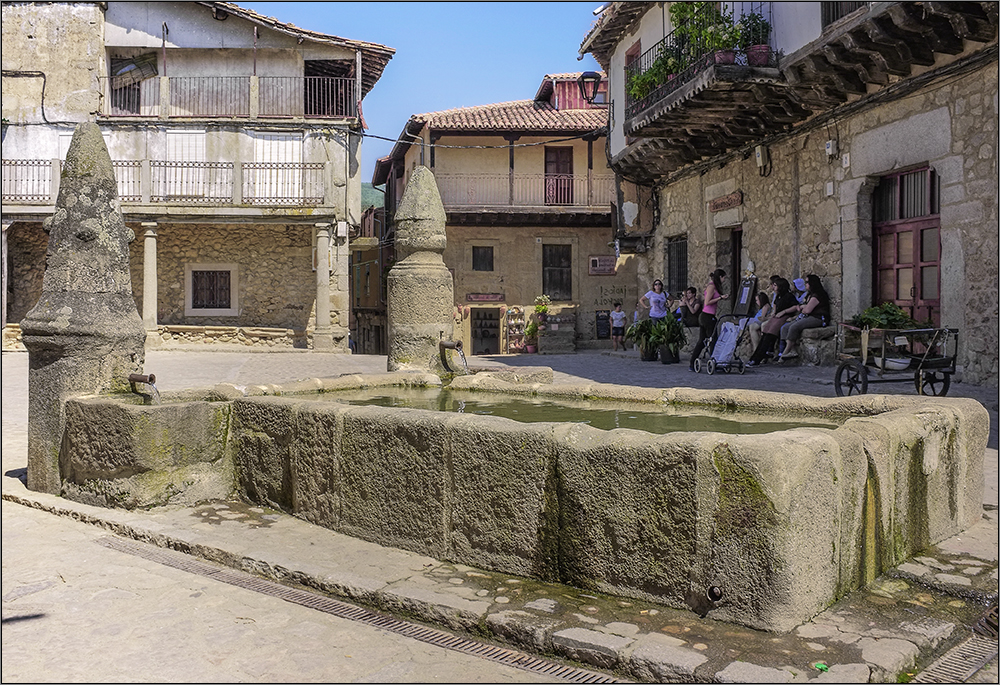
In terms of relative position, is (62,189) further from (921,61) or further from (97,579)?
(921,61)

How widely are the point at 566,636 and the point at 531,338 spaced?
837 inches

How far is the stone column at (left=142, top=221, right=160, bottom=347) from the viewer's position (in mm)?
20062

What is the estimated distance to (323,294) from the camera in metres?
20.6

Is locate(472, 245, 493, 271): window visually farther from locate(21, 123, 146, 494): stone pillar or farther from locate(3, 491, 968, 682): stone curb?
locate(3, 491, 968, 682): stone curb

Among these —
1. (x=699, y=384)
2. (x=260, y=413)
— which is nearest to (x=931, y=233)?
(x=699, y=384)

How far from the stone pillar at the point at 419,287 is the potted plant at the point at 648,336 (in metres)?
7.96

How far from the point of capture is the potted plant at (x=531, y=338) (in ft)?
79.0

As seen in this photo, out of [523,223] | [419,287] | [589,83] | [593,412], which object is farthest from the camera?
[589,83]

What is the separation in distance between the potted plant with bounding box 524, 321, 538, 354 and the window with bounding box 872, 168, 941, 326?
42.5 ft

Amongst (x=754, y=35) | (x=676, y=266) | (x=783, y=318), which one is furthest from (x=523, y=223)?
(x=783, y=318)

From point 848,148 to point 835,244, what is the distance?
50.9 inches

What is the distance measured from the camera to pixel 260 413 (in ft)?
16.5

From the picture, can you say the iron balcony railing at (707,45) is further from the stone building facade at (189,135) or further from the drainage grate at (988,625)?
the drainage grate at (988,625)

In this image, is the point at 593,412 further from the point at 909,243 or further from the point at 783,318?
the point at 783,318
